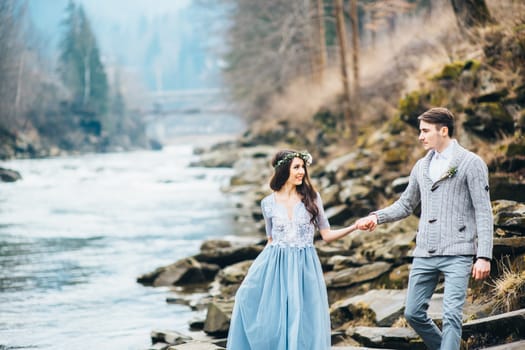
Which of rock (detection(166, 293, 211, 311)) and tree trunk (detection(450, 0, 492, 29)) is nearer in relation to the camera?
rock (detection(166, 293, 211, 311))

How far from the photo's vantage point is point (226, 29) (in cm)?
4647

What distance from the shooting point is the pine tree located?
2872 inches

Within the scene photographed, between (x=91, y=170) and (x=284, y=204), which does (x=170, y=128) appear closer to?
(x=91, y=170)

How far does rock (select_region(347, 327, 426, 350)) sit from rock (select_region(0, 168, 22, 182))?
96.4 feet

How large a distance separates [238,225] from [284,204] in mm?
13603

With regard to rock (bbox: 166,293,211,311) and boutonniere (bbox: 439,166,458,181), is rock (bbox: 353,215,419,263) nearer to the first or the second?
rock (bbox: 166,293,211,311)

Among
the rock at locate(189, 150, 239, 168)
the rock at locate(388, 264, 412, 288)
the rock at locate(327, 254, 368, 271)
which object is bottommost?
the rock at locate(189, 150, 239, 168)

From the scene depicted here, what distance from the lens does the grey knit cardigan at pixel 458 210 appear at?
5.43 meters

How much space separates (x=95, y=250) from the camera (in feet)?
56.2

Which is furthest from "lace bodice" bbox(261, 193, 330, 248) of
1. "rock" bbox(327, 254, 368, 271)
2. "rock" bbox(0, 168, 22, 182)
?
"rock" bbox(0, 168, 22, 182)

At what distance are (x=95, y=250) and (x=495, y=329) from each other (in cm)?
1217

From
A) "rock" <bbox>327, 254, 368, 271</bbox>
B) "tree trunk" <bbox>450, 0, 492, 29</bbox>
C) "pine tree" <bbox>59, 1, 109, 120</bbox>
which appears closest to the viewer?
"rock" <bbox>327, 254, 368, 271</bbox>

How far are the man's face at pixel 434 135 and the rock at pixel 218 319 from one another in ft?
14.2

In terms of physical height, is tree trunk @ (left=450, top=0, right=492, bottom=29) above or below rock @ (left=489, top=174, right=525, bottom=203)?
above
